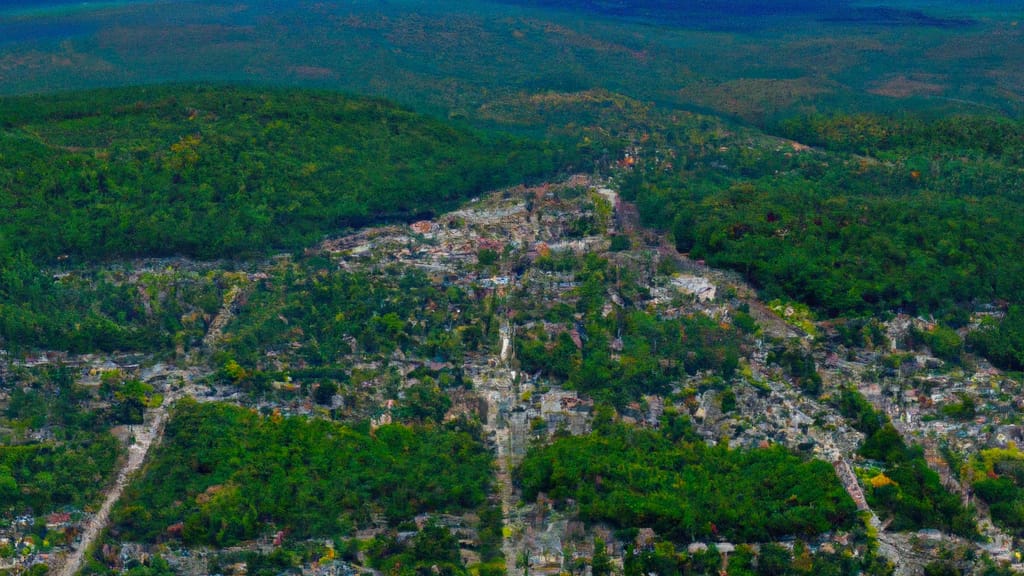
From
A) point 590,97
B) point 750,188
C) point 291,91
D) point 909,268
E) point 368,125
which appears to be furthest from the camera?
point 590,97

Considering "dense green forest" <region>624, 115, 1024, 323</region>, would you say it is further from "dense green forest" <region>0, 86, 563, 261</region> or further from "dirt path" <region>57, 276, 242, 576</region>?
"dirt path" <region>57, 276, 242, 576</region>

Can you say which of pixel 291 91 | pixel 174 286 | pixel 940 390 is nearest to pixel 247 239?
pixel 174 286

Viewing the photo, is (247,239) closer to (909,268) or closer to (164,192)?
(164,192)

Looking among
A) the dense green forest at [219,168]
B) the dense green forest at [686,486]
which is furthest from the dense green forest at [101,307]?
the dense green forest at [686,486]

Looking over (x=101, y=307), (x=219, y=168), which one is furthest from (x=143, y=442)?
(x=219, y=168)

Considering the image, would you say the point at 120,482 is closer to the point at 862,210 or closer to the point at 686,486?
the point at 686,486

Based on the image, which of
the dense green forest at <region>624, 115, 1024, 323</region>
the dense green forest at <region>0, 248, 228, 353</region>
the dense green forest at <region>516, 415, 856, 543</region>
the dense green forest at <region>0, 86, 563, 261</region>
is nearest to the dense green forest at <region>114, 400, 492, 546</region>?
the dense green forest at <region>516, 415, 856, 543</region>

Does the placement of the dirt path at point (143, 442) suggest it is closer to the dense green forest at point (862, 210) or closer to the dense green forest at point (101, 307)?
the dense green forest at point (101, 307)
